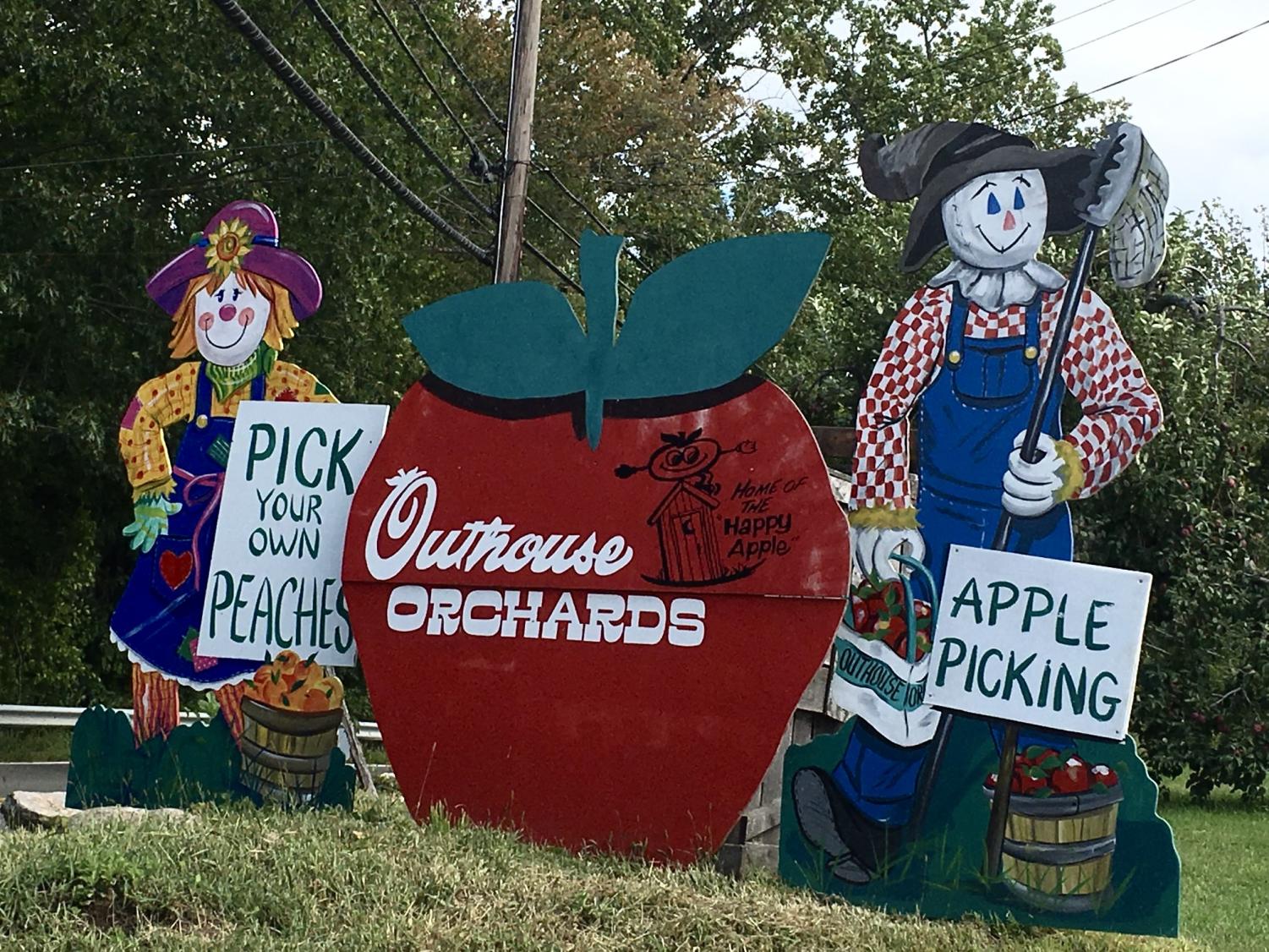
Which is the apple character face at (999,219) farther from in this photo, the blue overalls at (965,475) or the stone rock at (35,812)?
the stone rock at (35,812)

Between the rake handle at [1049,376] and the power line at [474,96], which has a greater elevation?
the power line at [474,96]

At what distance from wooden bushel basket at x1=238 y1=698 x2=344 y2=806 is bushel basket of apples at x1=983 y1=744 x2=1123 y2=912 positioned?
3815 millimetres

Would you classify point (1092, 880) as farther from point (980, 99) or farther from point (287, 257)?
point (980, 99)

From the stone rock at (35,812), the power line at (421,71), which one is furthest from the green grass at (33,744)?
the stone rock at (35,812)

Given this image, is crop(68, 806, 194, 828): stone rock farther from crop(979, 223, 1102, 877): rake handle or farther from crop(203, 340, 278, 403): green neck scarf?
crop(979, 223, 1102, 877): rake handle

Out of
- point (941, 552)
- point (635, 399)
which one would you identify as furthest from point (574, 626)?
point (941, 552)

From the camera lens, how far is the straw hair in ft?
32.2

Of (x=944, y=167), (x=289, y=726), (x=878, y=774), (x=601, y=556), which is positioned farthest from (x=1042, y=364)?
(x=289, y=726)

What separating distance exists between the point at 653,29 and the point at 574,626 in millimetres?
23309

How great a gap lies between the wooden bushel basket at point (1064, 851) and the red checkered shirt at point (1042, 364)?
141 cm

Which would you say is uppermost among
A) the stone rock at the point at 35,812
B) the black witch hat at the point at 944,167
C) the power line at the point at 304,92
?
the power line at the point at 304,92

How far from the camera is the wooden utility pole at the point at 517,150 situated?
45.3 ft

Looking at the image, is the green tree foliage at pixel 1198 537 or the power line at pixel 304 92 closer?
the power line at pixel 304 92

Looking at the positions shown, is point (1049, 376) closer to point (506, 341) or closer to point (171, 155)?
point (506, 341)
